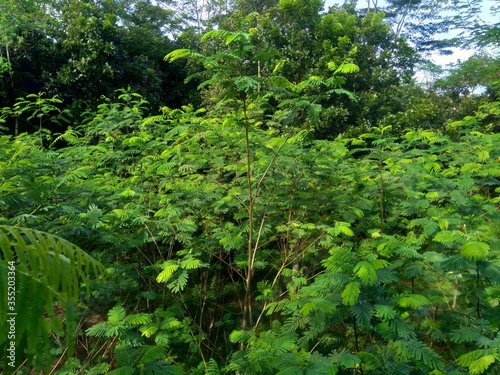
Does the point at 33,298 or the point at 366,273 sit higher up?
the point at 33,298

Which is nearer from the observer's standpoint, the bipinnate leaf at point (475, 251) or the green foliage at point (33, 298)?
the green foliage at point (33, 298)

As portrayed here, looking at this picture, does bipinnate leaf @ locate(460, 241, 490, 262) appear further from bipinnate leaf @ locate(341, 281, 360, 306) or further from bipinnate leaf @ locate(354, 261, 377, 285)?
bipinnate leaf @ locate(341, 281, 360, 306)

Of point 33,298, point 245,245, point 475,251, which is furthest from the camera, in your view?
point 245,245

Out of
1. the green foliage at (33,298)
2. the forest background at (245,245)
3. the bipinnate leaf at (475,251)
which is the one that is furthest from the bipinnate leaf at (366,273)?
the green foliage at (33,298)

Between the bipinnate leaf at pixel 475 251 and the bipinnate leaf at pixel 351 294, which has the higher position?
the bipinnate leaf at pixel 475 251

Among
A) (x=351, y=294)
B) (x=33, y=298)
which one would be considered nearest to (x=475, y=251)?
(x=351, y=294)

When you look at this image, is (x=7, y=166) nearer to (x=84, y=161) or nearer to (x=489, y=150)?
(x=84, y=161)

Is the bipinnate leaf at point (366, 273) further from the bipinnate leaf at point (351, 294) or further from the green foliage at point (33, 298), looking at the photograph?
the green foliage at point (33, 298)

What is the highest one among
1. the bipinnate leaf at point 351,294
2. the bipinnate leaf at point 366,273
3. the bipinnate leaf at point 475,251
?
the bipinnate leaf at point 475,251

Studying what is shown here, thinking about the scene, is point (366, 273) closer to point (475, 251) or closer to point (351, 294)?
point (351, 294)

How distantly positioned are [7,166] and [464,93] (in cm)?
1390

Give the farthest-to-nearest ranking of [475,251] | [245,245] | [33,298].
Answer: [245,245] → [475,251] → [33,298]

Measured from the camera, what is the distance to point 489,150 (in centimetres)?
438

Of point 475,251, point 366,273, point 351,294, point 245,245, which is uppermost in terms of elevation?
point 475,251
